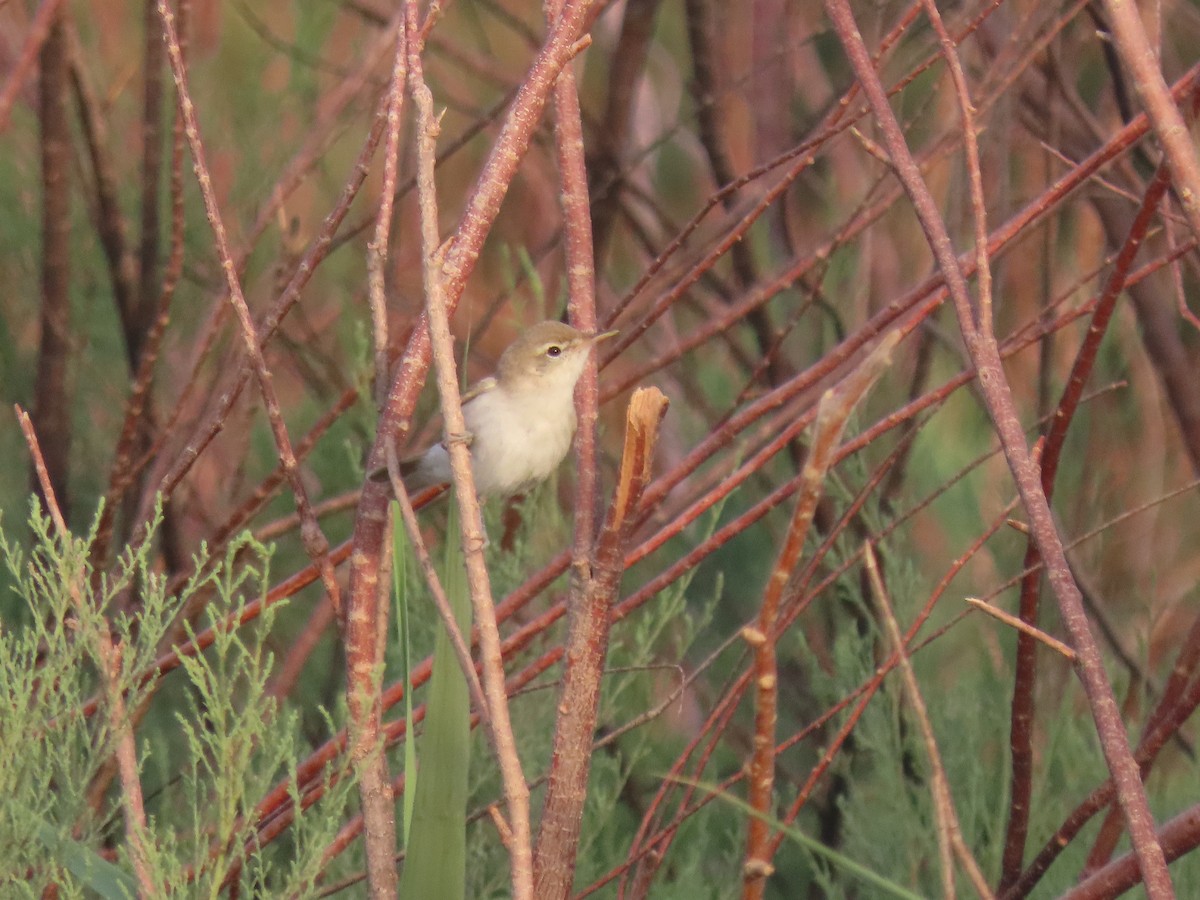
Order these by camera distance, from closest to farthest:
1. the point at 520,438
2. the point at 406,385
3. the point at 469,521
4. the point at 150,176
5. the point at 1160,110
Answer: the point at 1160,110 → the point at 469,521 → the point at 406,385 → the point at 520,438 → the point at 150,176

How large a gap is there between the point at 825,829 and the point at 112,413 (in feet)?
6.61

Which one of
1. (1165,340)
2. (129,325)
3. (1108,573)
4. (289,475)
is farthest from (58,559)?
(1108,573)

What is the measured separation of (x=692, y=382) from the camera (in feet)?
12.2

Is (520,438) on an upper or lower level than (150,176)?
lower

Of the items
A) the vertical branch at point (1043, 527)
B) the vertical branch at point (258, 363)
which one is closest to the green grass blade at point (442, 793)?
the vertical branch at point (258, 363)

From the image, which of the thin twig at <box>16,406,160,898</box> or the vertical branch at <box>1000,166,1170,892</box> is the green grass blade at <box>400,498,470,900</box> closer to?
the thin twig at <box>16,406,160,898</box>

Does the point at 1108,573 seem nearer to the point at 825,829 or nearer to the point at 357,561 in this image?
the point at 825,829

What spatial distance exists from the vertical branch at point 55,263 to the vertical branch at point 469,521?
139cm

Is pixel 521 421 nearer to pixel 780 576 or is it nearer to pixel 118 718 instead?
pixel 118 718

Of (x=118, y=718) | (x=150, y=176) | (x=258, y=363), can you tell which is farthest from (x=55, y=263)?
(x=118, y=718)

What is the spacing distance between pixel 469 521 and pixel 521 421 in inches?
48.7

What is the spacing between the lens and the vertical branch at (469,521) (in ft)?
3.54

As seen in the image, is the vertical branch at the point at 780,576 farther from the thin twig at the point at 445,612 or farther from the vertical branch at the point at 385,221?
the vertical branch at the point at 385,221

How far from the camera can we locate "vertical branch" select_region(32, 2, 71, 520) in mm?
2562
